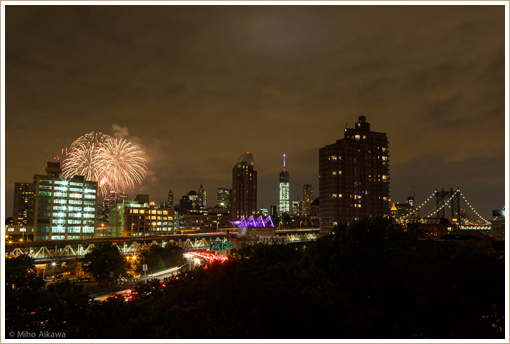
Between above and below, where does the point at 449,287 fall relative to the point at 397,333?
above

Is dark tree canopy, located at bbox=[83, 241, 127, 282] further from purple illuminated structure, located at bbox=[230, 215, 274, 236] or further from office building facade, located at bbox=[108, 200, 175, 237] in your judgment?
office building facade, located at bbox=[108, 200, 175, 237]

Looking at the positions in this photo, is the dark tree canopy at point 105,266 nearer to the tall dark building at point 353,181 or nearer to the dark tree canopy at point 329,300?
the dark tree canopy at point 329,300

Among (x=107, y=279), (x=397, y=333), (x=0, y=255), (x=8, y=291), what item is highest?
(x=0, y=255)

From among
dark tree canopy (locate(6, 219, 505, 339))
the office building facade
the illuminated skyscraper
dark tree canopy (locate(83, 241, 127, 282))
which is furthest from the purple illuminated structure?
dark tree canopy (locate(6, 219, 505, 339))

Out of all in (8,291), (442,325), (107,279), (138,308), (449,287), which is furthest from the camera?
(107,279)

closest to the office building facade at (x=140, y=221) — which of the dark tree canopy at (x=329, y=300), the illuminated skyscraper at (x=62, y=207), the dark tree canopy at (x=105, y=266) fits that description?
the illuminated skyscraper at (x=62, y=207)

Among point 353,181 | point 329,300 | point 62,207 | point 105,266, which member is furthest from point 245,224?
point 329,300

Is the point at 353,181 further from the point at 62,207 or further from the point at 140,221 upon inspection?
the point at 62,207

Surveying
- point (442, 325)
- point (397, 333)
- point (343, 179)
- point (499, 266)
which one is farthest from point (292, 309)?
point (343, 179)

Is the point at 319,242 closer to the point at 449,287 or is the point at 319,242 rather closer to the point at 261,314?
the point at 449,287
